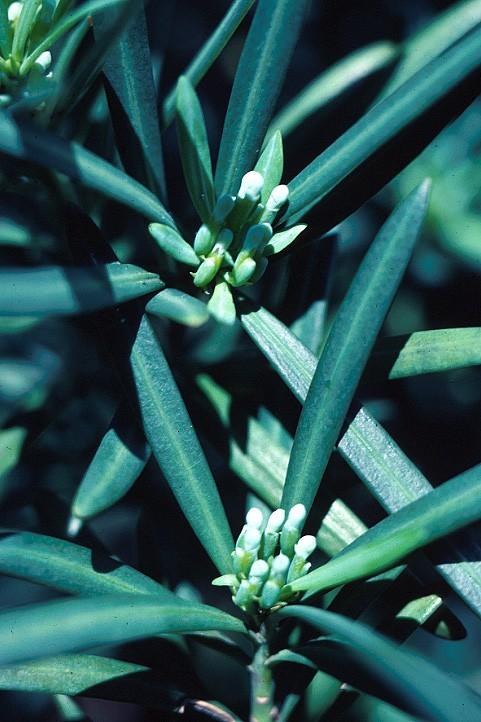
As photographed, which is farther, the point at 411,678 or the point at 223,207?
the point at 223,207

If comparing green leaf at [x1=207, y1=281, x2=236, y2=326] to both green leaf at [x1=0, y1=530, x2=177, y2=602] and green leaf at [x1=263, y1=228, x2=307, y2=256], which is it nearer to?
green leaf at [x1=263, y1=228, x2=307, y2=256]

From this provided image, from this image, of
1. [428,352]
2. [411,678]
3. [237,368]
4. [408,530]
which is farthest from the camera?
[237,368]

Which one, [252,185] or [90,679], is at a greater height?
[252,185]

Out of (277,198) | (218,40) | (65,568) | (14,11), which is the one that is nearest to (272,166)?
(277,198)

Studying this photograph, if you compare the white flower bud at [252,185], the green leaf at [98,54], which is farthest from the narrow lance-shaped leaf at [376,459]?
the green leaf at [98,54]

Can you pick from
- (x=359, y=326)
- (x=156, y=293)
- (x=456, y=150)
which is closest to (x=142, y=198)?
(x=156, y=293)

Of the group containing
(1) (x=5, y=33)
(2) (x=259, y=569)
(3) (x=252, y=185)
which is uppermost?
(1) (x=5, y=33)

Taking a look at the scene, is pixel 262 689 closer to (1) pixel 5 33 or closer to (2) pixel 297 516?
(2) pixel 297 516

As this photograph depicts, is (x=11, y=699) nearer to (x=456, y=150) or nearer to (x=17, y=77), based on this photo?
(x=17, y=77)
